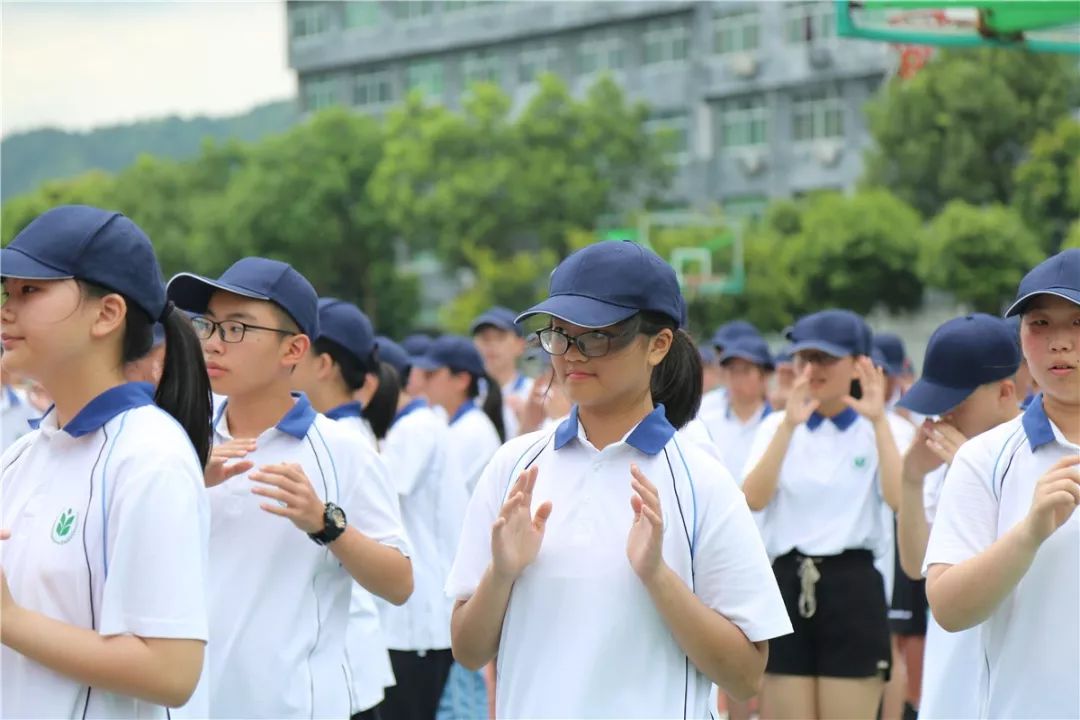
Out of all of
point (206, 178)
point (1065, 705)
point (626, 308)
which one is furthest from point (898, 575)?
point (206, 178)

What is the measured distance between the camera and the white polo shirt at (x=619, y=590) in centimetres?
345

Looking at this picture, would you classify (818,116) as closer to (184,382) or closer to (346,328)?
(346,328)

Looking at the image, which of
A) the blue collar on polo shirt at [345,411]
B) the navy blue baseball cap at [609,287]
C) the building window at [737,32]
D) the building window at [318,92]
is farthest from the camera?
the building window at [318,92]

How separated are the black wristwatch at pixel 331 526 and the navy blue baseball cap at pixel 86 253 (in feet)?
3.91

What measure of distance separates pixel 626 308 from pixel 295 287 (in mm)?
1480

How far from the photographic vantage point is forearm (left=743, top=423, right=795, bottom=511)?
23.2ft

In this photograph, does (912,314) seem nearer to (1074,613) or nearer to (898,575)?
(898,575)

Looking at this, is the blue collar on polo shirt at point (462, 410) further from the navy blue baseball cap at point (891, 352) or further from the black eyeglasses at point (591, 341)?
the black eyeglasses at point (591, 341)

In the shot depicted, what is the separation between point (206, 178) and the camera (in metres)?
62.0

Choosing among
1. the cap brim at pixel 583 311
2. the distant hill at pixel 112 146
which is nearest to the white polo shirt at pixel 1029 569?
the cap brim at pixel 583 311

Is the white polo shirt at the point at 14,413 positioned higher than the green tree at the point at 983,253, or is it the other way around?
the white polo shirt at the point at 14,413

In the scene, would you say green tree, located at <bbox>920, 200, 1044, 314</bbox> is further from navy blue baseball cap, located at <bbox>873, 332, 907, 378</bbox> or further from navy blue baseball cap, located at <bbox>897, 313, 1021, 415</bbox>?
navy blue baseball cap, located at <bbox>897, 313, 1021, 415</bbox>

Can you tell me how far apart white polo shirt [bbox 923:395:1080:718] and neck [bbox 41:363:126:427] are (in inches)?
83.1

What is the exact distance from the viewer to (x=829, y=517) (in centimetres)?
721
